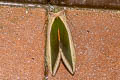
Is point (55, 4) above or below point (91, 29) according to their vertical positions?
above

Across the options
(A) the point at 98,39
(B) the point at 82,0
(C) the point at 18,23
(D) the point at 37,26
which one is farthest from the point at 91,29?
(C) the point at 18,23

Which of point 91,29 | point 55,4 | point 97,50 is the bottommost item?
point 97,50

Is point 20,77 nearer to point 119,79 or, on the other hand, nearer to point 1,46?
point 1,46

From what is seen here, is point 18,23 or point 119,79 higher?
point 18,23

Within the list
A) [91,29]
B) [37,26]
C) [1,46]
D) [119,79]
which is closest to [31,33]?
[37,26]

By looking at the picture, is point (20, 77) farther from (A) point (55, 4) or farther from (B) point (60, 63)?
(A) point (55, 4)
